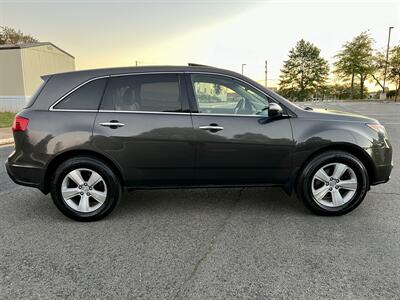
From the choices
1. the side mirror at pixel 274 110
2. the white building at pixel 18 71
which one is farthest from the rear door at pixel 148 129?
the white building at pixel 18 71

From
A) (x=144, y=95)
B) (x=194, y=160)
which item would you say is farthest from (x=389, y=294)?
(x=144, y=95)

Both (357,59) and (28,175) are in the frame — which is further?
(357,59)

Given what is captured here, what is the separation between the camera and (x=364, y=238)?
10.7 feet

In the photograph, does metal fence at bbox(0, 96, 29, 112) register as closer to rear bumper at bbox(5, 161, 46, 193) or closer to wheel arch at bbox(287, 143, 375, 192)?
rear bumper at bbox(5, 161, 46, 193)

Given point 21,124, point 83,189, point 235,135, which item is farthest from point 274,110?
point 21,124

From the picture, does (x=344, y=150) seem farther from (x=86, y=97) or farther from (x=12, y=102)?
(x=12, y=102)

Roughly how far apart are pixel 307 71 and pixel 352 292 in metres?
73.1

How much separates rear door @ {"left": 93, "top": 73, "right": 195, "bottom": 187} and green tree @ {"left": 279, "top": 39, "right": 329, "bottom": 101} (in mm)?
68687

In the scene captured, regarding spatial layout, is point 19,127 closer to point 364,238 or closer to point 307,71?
point 364,238

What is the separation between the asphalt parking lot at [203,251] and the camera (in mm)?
2482

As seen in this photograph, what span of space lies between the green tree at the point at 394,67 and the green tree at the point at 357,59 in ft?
18.9

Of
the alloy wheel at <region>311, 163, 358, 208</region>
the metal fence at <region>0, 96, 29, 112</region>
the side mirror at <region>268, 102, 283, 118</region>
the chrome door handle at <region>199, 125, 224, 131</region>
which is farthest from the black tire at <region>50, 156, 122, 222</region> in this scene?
the metal fence at <region>0, 96, 29, 112</region>

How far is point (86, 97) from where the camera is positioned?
3.70 meters

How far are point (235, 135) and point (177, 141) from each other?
0.66 meters
